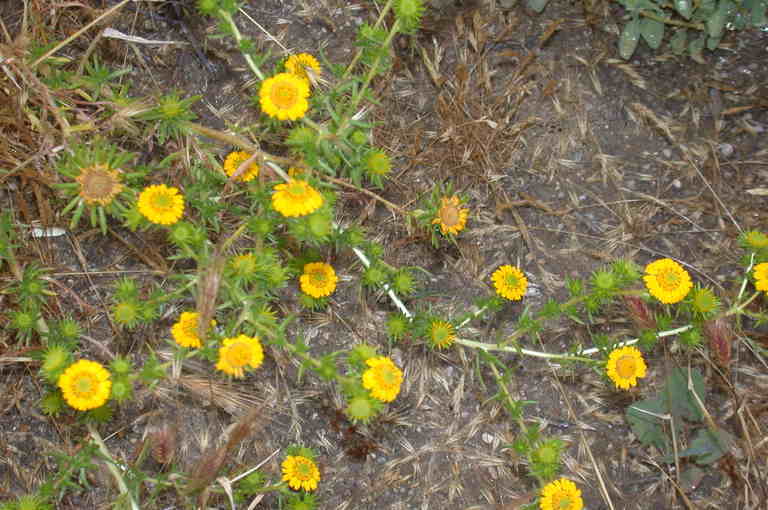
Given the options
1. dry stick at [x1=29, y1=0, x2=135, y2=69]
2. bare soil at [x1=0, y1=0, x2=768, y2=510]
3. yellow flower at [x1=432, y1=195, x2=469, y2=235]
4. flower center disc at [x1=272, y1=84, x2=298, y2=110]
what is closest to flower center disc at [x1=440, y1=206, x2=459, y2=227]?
yellow flower at [x1=432, y1=195, x2=469, y2=235]

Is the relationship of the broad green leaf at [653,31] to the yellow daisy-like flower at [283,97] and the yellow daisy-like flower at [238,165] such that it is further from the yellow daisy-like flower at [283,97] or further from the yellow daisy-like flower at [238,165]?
the yellow daisy-like flower at [238,165]

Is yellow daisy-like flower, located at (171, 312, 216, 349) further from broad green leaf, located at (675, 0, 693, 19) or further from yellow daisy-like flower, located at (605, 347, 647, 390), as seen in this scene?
broad green leaf, located at (675, 0, 693, 19)

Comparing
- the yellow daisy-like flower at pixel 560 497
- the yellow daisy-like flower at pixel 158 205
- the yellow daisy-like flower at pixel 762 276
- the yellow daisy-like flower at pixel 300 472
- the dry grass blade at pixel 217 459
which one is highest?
the yellow daisy-like flower at pixel 158 205

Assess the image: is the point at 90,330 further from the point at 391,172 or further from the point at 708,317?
the point at 708,317

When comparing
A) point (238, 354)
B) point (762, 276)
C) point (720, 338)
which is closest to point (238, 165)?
point (238, 354)

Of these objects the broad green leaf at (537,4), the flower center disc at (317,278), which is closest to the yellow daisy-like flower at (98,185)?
the flower center disc at (317,278)
